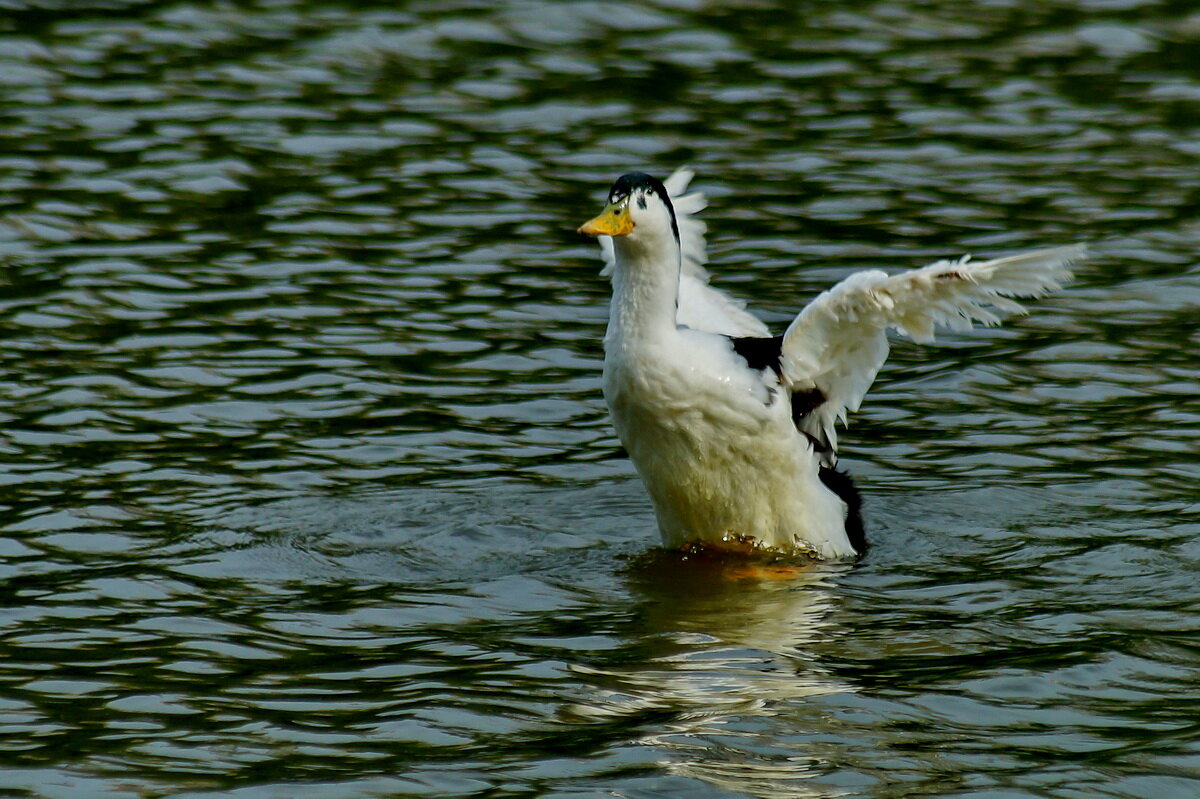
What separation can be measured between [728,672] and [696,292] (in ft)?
11.2

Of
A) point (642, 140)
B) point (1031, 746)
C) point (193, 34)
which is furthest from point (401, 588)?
point (193, 34)

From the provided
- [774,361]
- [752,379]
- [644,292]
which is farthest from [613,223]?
[774,361]

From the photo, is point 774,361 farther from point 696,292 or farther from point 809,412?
point 696,292

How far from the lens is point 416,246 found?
1309cm

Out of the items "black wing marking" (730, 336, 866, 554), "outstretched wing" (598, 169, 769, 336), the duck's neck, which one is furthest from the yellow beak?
"outstretched wing" (598, 169, 769, 336)

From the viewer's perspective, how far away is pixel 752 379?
877 cm

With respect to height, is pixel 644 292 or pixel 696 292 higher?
pixel 644 292

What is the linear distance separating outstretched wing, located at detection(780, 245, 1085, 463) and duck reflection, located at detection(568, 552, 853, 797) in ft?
2.77

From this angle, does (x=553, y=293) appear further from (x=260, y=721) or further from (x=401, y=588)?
(x=260, y=721)

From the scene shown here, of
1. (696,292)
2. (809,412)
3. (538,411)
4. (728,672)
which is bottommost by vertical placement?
(728,672)

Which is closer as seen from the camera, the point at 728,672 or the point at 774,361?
the point at 728,672

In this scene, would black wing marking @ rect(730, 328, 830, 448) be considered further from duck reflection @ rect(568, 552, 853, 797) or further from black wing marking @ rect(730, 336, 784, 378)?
duck reflection @ rect(568, 552, 853, 797)

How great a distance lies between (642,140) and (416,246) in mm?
2564

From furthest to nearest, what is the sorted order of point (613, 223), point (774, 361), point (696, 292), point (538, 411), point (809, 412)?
point (538, 411) → point (696, 292) → point (809, 412) → point (774, 361) → point (613, 223)
